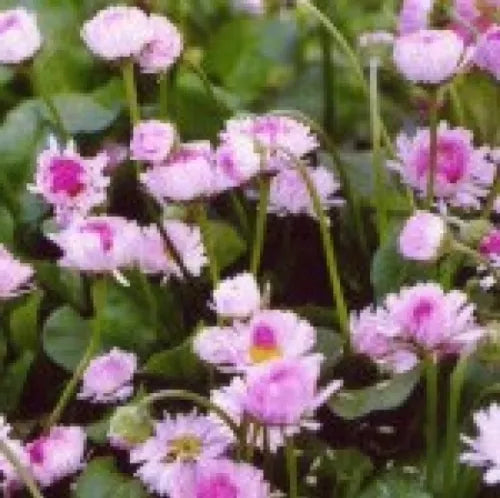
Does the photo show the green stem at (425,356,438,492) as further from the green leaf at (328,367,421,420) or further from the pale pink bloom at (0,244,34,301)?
the pale pink bloom at (0,244,34,301)

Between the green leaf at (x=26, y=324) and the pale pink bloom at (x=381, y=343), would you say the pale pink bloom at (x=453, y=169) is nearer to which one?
the pale pink bloom at (x=381, y=343)

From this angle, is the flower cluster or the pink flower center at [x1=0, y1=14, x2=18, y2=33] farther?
the pink flower center at [x1=0, y1=14, x2=18, y2=33]

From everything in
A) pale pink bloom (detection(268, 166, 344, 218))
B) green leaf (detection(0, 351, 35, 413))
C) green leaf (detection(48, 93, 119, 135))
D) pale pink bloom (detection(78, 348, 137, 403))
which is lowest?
green leaf (detection(0, 351, 35, 413))

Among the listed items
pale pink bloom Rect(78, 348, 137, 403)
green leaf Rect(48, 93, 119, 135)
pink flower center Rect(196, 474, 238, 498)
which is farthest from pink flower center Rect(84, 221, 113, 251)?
green leaf Rect(48, 93, 119, 135)

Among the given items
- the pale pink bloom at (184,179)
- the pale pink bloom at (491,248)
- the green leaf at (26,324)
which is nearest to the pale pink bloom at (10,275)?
the green leaf at (26,324)

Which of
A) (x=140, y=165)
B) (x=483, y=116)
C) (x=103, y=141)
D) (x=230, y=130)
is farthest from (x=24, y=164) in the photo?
(x=483, y=116)

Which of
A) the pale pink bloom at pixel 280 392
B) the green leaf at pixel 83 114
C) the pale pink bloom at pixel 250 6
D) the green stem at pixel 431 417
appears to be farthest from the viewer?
the pale pink bloom at pixel 250 6

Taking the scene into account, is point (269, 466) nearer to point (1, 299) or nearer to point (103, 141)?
point (1, 299)
